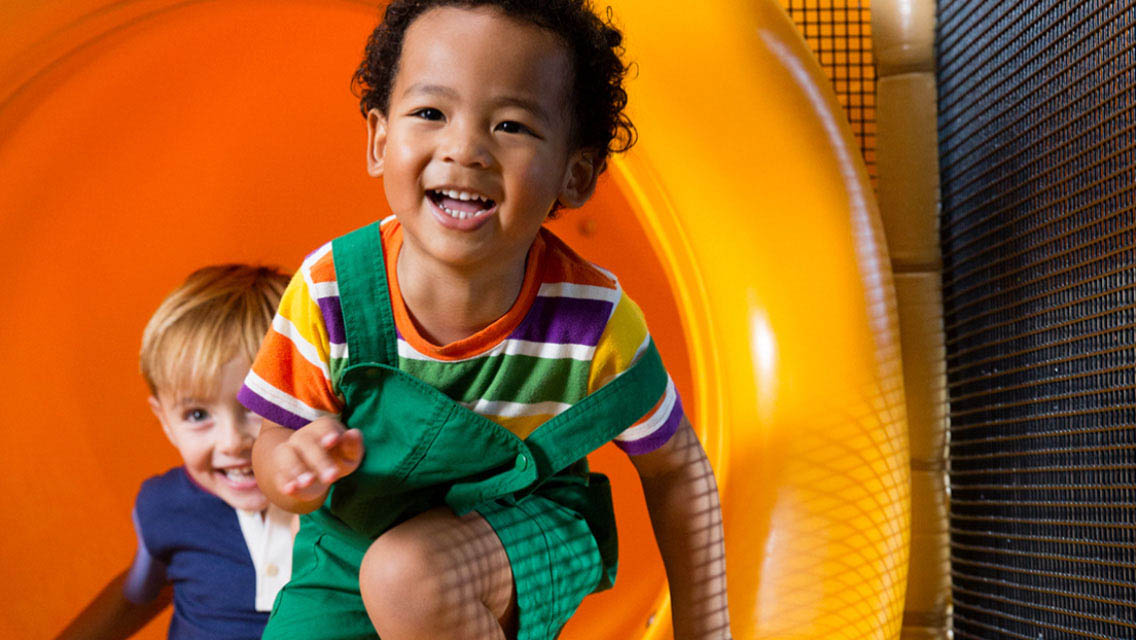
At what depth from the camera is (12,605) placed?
3.99 feet

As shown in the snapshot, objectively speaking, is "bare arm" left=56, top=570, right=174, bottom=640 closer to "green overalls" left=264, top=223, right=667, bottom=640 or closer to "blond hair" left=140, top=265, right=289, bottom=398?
"blond hair" left=140, top=265, right=289, bottom=398

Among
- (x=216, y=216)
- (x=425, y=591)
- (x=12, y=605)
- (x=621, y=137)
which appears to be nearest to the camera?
(x=425, y=591)

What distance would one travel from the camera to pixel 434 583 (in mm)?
753

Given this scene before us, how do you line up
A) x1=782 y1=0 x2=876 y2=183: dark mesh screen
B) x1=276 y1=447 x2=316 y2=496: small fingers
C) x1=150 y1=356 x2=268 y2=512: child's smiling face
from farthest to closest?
x1=782 y1=0 x2=876 y2=183: dark mesh screen < x1=150 y1=356 x2=268 y2=512: child's smiling face < x1=276 y1=447 x2=316 y2=496: small fingers

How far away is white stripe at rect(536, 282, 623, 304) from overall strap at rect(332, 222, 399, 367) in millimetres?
131

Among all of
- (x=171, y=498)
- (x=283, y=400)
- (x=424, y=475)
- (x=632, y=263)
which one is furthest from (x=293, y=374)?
(x=632, y=263)

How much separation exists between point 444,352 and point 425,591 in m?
0.19

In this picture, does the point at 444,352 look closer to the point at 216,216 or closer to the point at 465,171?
the point at 465,171

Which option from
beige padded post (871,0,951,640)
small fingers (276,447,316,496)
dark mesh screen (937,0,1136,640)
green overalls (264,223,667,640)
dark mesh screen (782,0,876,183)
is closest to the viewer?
small fingers (276,447,316,496)

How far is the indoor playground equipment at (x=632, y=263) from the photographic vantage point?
3.64 feet

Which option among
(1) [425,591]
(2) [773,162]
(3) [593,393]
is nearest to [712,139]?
(2) [773,162]

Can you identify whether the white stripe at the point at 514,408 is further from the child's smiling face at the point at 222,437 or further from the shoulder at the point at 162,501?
the shoulder at the point at 162,501

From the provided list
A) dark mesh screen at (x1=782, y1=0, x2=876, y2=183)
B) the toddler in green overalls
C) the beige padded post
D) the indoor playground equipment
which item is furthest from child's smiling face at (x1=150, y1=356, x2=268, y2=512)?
dark mesh screen at (x1=782, y1=0, x2=876, y2=183)

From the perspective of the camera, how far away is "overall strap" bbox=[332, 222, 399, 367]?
850mm
